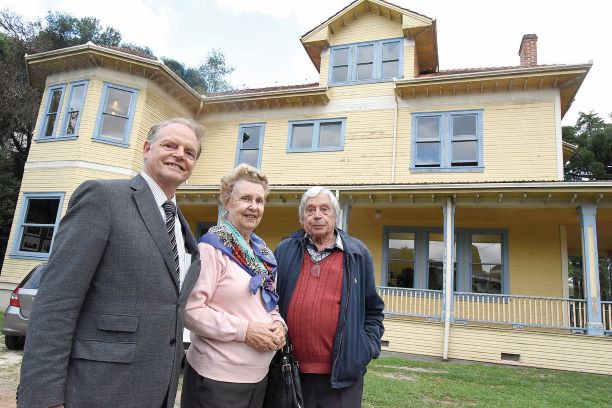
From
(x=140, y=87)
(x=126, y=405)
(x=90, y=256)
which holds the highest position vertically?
(x=140, y=87)

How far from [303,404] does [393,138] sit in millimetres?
10208

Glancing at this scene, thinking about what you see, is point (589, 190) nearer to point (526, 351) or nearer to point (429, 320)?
point (526, 351)

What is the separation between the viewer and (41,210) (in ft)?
38.0

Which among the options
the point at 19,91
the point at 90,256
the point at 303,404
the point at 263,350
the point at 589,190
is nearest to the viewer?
the point at 90,256

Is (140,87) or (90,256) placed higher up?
(140,87)

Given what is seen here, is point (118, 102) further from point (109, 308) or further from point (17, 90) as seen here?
point (109, 308)

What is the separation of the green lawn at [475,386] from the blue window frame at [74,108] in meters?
10.7

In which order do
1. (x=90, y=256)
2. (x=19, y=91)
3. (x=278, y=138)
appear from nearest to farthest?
(x=90, y=256), (x=278, y=138), (x=19, y=91)

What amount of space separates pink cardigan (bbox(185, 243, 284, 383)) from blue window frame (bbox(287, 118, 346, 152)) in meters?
10.4

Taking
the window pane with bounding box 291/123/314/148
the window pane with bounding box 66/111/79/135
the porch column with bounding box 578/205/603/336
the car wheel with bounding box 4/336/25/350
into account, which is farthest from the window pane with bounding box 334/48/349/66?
the car wheel with bounding box 4/336/25/350

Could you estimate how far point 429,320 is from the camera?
9500 mm

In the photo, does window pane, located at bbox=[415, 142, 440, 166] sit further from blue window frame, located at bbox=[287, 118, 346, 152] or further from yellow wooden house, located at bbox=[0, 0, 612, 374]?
blue window frame, located at bbox=[287, 118, 346, 152]

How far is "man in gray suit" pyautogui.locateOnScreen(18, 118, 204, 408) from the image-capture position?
1.37 meters

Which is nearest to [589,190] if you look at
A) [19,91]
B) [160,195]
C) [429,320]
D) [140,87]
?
[429,320]
